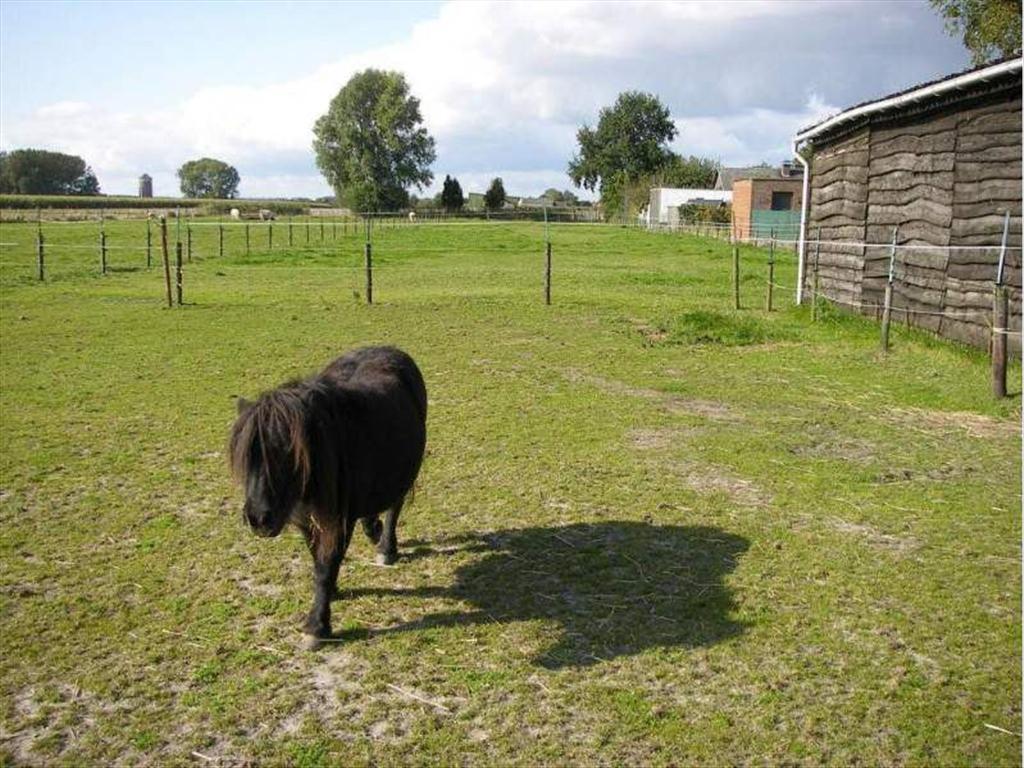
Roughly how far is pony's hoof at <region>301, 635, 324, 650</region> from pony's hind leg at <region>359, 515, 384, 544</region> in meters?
0.88

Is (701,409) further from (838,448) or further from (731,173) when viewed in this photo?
(731,173)

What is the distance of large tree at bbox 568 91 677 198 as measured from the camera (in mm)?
104688

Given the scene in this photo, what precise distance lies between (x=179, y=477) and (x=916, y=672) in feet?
16.7

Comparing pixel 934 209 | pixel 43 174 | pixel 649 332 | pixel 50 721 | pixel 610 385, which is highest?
pixel 43 174

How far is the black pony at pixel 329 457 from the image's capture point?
3680mm

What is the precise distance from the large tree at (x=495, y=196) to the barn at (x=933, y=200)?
6872cm

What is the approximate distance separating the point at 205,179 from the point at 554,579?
159197 millimetres

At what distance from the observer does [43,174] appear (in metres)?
101

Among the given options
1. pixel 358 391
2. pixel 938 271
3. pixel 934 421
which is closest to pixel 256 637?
pixel 358 391

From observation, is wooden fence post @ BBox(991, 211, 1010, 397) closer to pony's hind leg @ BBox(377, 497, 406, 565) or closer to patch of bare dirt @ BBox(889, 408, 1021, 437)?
patch of bare dirt @ BBox(889, 408, 1021, 437)

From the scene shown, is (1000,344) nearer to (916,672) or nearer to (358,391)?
(916,672)

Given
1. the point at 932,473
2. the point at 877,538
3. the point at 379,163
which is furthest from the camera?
the point at 379,163

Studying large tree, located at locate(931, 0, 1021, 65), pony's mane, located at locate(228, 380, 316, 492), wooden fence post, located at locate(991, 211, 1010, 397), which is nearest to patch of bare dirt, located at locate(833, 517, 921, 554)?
pony's mane, located at locate(228, 380, 316, 492)

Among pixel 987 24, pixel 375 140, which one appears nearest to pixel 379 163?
pixel 375 140
